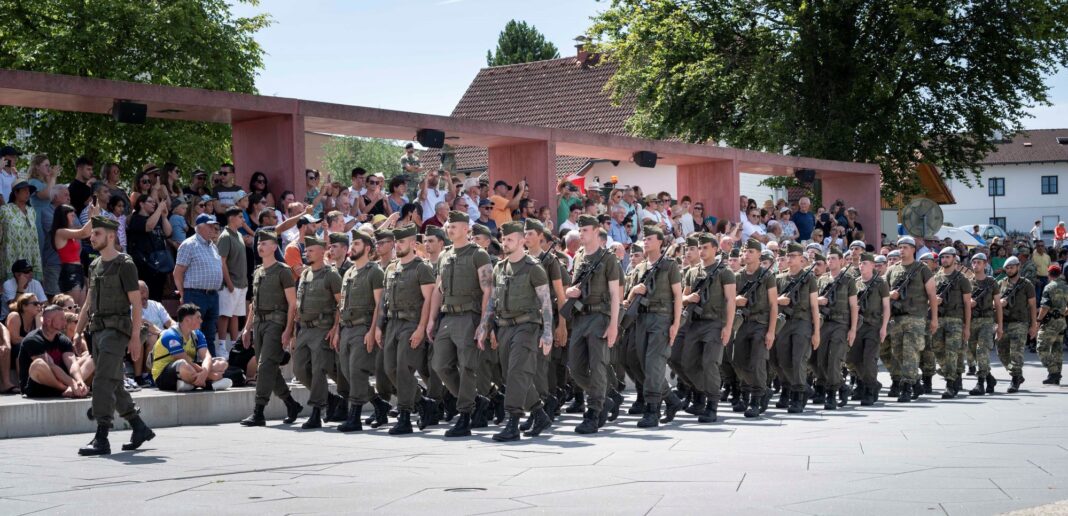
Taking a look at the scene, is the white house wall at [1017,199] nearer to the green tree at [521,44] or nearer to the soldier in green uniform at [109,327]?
the green tree at [521,44]

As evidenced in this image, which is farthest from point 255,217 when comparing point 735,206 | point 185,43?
point 185,43

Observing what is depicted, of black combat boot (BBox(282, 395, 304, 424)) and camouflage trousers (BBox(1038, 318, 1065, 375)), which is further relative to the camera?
camouflage trousers (BBox(1038, 318, 1065, 375))

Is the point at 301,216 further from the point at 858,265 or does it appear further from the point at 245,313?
the point at 858,265

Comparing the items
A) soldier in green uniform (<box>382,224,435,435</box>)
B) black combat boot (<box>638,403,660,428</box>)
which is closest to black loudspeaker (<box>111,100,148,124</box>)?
soldier in green uniform (<box>382,224,435,435</box>)

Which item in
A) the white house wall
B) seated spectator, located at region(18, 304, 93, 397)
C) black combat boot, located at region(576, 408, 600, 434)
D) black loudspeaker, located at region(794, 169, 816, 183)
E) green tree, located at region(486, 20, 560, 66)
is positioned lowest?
black combat boot, located at region(576, 408, 600, 434)

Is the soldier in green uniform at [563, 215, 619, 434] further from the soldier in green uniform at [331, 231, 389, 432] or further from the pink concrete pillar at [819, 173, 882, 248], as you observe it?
the pink concrete pillar at [819, 173, 882, 248]

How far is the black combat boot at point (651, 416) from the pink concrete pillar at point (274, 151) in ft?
23.0

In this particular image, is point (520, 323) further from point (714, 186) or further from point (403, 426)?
point (714, 186)

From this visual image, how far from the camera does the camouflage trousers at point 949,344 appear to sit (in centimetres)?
1853

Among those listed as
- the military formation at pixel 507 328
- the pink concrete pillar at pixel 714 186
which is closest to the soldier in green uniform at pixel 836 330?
the military formation at pixel 507 328

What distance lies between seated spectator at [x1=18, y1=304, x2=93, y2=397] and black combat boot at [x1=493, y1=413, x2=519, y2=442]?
4.44 meters

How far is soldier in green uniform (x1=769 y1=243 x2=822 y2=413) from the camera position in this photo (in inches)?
637

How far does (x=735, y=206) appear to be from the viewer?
27641 millimetres

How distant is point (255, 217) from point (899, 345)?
865cm
